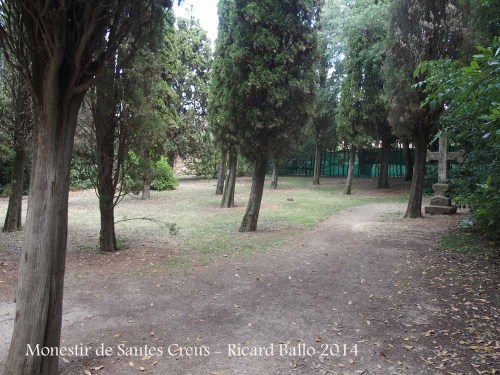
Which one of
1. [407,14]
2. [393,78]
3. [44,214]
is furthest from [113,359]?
[407,14]

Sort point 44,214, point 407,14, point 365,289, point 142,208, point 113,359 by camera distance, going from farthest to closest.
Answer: point 142,208 < point 407,14 < point 365,289 < point 113,359 < point 44,214

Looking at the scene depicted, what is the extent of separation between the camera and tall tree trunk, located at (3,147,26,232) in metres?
9.70

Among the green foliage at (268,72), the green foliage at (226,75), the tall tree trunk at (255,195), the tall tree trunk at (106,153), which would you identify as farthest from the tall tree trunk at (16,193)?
the tall tree trunk at (255,195)

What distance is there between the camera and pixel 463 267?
244 inches

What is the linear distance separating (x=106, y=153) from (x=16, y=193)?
14.5 feet

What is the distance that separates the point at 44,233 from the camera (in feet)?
9.64

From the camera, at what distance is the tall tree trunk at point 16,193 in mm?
9695

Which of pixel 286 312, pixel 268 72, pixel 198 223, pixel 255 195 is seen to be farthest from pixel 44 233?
pixel 198 223

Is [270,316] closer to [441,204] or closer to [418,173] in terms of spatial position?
[418,173]

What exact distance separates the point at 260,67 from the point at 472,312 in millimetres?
6879

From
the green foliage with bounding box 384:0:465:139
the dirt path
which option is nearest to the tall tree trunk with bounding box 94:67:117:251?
the dirt path

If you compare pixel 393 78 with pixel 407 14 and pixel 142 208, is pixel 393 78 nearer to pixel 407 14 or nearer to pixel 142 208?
pixel 407 14

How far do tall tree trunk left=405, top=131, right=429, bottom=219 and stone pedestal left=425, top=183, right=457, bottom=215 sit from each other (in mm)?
1016

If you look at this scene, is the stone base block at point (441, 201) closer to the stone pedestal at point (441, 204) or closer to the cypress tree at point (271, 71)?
the stone pedestal at point (441, 204)
